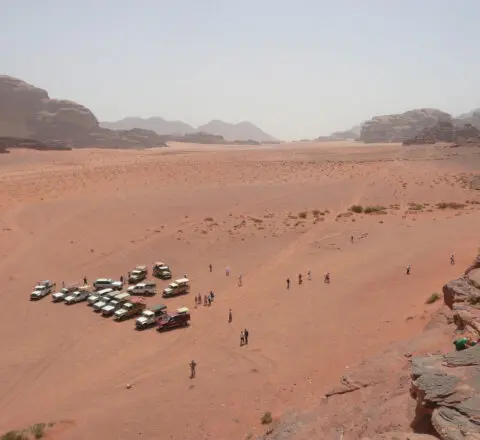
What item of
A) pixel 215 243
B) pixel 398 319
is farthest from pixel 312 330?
pixel 215 243

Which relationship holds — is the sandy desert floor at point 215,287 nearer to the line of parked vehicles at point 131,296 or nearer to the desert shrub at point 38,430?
the desert shrub at point 38,430

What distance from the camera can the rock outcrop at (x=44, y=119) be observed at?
456 ft

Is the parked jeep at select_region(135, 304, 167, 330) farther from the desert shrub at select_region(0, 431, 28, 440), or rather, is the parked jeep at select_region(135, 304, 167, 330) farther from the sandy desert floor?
the desert shrub at select_region(0, 431, 28, 440)

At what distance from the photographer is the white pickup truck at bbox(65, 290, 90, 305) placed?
30.9 m

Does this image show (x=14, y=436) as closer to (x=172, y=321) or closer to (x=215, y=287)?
(x=172, y=321)

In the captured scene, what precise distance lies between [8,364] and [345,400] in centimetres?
1685

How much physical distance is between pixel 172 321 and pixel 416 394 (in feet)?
55.6

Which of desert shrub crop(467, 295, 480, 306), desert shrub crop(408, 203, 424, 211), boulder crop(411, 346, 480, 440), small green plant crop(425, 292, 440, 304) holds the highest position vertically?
boulder crop(411, 346, 480, 440)

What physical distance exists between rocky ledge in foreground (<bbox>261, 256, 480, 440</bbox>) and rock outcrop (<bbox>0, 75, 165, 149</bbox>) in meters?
133

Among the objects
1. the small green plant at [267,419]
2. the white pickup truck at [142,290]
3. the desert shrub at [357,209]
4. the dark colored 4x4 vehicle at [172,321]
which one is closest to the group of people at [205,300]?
the dark colored 4x4 vehicle at [172,321]

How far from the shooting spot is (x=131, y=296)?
30.9m

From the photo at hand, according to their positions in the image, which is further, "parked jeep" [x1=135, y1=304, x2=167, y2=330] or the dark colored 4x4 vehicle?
"parked jeep" [x1=135, y1=304, x2=167, y2=330]

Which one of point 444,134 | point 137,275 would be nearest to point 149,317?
point 137,275

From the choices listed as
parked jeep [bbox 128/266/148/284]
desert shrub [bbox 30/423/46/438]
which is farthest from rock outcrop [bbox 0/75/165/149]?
desert shrub [bbox 30/423/46/438]
